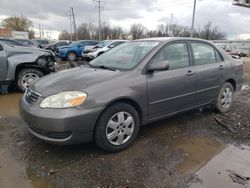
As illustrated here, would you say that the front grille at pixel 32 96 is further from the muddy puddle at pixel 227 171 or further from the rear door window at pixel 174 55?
the muddy puddle at pixel 227 171

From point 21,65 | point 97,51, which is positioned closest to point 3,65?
point 21,65

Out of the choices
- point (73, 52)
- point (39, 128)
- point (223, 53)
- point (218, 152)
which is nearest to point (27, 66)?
point (39, 128)

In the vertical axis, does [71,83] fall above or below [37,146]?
above

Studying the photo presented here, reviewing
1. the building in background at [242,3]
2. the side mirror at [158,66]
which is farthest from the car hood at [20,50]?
the building in background at [242,3]

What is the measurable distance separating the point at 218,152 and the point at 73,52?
16.3m

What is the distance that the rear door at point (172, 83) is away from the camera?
12.3 feet

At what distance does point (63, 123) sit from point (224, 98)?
11.6 feet

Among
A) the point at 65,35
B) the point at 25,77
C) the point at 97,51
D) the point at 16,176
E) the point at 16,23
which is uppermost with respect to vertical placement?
the point at 16,23

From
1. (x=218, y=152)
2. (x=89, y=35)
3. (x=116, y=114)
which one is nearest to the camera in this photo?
(x=116, y=114)

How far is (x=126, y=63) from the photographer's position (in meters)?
3.90

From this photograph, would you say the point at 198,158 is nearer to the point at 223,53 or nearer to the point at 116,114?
the point at 116,114

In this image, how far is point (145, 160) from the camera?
10.8ft

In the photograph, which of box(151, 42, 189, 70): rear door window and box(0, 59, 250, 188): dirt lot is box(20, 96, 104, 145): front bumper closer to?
box(0, 59, 250, 188): dirt lot

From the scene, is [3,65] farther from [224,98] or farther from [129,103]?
[224,98]
